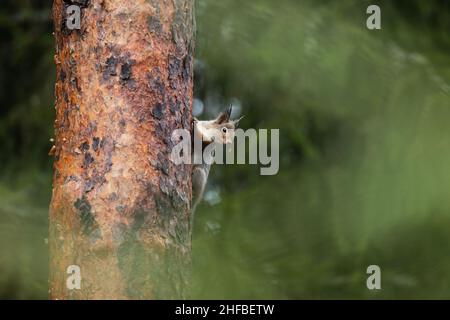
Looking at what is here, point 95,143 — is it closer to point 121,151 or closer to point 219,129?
point 121,151

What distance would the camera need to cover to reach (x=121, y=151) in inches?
96.3

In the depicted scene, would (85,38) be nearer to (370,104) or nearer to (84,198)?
(84,198)

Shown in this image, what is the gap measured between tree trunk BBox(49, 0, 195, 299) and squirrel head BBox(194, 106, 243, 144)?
1.66 ft

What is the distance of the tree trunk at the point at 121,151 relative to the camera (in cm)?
237

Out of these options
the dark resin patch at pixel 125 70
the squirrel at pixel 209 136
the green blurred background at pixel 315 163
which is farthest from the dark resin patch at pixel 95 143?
the green blurred background at pixel 315 163

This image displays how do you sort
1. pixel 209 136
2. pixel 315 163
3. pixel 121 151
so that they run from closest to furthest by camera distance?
pixel 121 151, pixel 209 136, pixel 315 163

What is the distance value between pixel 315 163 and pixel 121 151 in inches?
81.6

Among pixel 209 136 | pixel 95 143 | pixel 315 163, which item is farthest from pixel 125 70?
pixel 315 163

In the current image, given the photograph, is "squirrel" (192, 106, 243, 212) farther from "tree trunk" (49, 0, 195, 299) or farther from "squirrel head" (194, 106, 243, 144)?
"tree trunk" (49, 0, 195, 299)

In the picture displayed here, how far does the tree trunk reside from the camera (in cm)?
237

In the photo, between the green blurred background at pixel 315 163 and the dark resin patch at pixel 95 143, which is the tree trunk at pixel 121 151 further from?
the green blurred background at pixel 315 163

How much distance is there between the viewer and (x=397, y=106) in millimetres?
4230

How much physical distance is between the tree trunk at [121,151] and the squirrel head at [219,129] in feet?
1.66

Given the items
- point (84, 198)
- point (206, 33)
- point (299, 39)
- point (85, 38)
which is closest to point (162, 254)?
point (84, 198)
